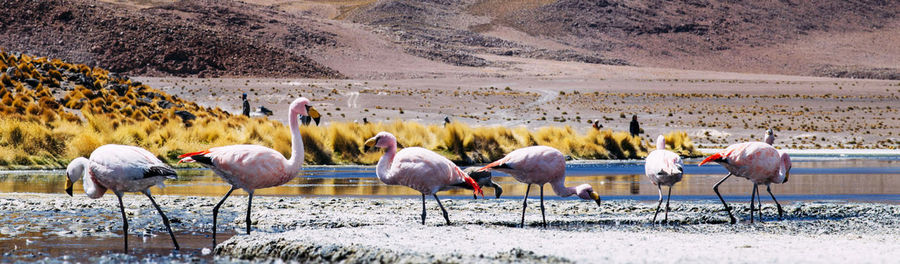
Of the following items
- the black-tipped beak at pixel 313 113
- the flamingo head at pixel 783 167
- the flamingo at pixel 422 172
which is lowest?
the flamingo head at pixel 783 167

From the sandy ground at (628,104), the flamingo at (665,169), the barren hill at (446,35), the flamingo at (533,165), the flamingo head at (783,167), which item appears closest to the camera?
the flamingo at (533,165)

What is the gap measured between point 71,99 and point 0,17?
83.0 m

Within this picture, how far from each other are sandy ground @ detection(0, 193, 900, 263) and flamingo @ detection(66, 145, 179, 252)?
33.5 inches

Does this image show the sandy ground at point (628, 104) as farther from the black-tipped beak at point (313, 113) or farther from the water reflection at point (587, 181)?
the black-tipped beak at point (313, 113)

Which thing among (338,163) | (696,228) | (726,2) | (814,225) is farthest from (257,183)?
Answer: (726,2)

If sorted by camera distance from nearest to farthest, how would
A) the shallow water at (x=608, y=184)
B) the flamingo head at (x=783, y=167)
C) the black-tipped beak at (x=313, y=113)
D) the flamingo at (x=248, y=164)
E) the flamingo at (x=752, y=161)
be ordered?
the flamingo at (x=248, y=164) → the black-tipped beak at (x=313, y=113) → the flamingo at (x=752, y=161) → the flamingo head at (x=783, y=167) → the shallow water at (x=608, y=184)

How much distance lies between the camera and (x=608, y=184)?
20219 mm

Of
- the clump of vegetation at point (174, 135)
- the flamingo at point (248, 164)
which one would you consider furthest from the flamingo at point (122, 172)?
the clump of vegetation at point (174, 135)

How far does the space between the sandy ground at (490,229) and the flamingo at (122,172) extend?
2.79 feet

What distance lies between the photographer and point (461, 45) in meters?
146

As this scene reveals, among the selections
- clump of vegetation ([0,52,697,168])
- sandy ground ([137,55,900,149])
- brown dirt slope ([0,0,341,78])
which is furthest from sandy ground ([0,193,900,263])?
brown dirt slope ([0,0,341,78])

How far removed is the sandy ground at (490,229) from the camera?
29.2 feet

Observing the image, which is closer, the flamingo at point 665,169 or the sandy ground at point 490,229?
the sandy ground at point 490,229

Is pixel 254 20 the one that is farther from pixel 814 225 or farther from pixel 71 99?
pixel 814 225
